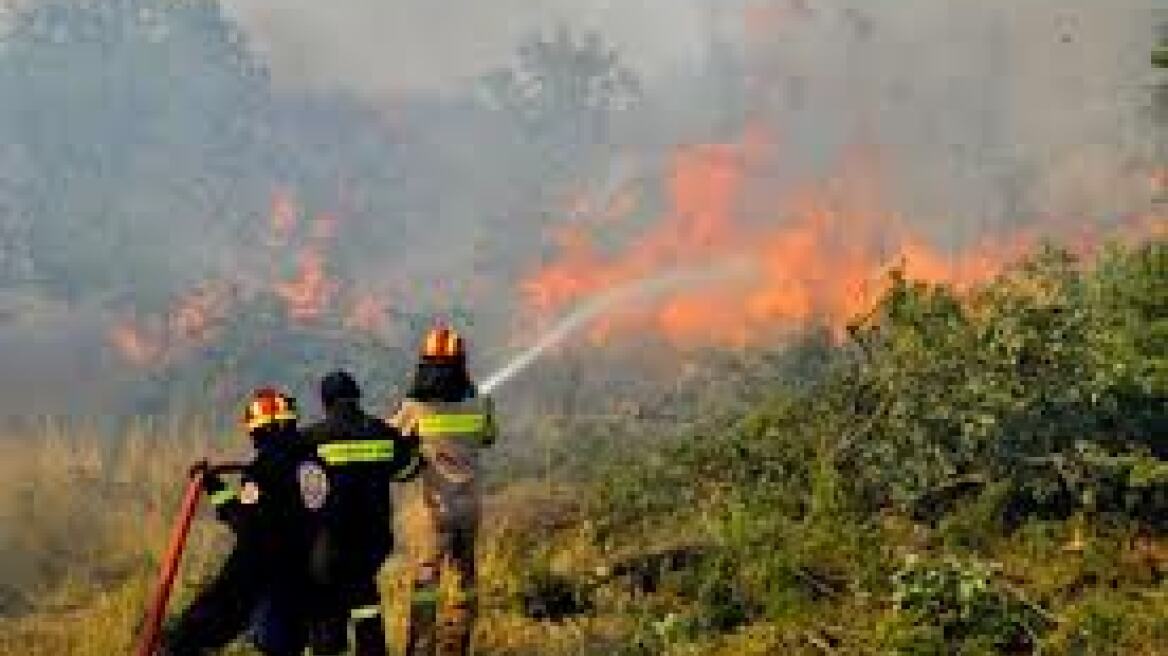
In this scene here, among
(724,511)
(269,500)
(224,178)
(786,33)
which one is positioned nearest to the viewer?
(269,500)

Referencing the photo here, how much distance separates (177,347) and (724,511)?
18.5 m

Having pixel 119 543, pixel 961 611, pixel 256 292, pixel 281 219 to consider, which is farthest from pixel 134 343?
pixel 961 611

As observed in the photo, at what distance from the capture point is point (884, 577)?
9.45 meters

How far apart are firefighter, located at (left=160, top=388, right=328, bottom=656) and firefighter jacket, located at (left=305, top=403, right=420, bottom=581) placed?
0.08m

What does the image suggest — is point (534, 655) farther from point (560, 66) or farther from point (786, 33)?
point (560, 66)

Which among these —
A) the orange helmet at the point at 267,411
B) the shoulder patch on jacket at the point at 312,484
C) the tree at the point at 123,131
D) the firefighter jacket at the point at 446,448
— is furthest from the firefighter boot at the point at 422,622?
the tree at the point at 123,131

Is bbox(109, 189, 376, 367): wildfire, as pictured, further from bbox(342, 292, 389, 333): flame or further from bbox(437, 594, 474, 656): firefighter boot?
bbox(437, 594, 474, 656): firefighter boot

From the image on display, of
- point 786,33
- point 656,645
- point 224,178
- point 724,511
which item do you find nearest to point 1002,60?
point 786,33

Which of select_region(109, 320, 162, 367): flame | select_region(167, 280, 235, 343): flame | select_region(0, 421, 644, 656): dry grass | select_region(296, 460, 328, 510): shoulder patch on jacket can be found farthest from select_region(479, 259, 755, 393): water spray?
select_region(296, 460, 328, 510): shoulder patch on jacket

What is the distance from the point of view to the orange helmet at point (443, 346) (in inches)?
367

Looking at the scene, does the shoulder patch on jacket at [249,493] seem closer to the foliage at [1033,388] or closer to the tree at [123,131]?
the foliage at [1033,388]

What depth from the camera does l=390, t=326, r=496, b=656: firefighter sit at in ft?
30.3

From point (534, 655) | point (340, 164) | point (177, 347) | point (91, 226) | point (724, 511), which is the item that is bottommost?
point (534, 655)

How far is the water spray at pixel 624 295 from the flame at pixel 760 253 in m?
0.26
